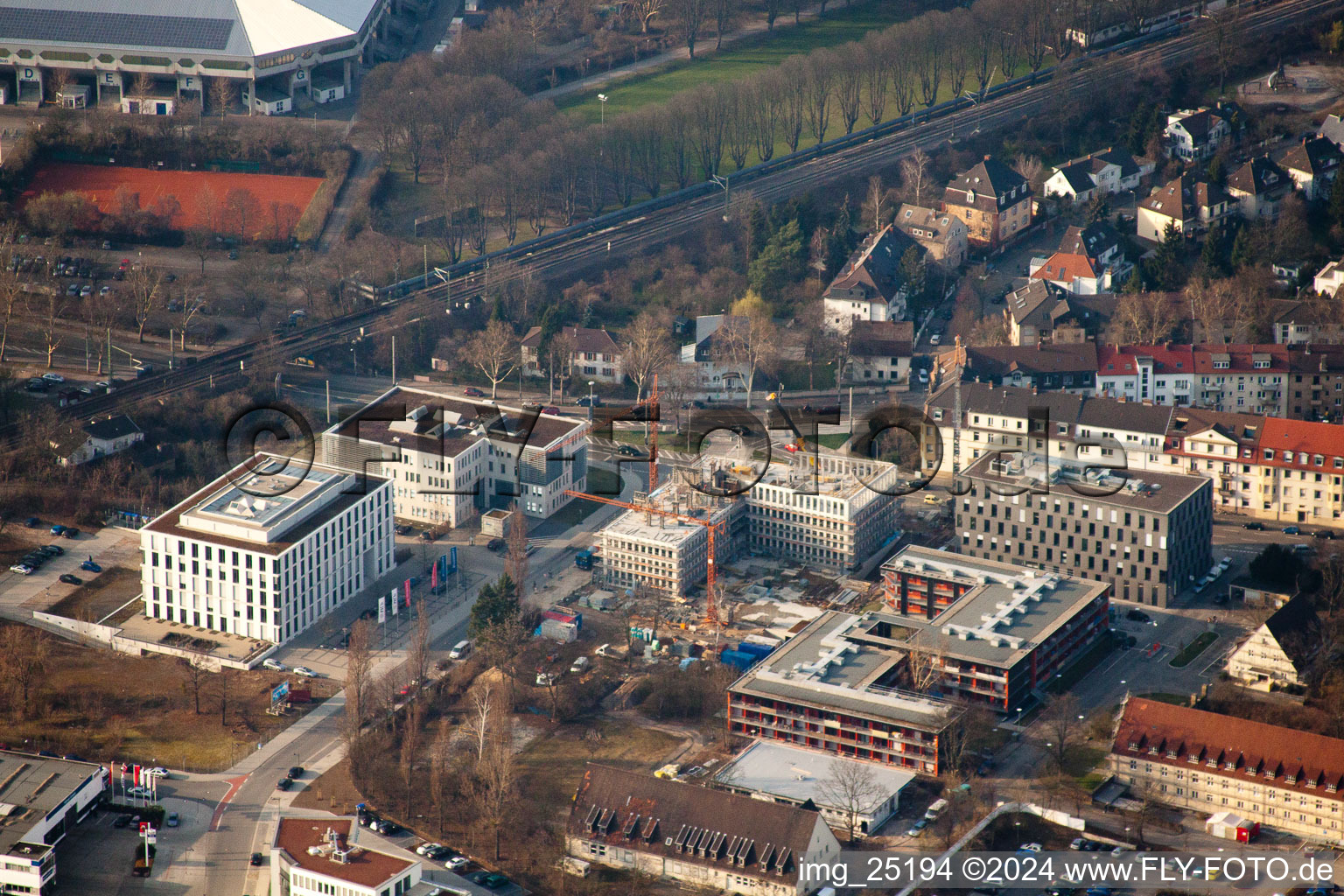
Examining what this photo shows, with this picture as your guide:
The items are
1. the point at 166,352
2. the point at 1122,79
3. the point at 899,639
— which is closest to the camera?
the point at 899,639

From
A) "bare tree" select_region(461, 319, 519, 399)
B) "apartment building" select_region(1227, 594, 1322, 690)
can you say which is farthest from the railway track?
"apartment building" select_region(1227, 594, 1322, 690)

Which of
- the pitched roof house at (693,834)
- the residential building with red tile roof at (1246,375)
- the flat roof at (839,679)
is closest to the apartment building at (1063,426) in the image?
the residential building with red tile roof at (1246,375)

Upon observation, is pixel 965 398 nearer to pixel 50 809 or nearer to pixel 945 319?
pixel 945 319

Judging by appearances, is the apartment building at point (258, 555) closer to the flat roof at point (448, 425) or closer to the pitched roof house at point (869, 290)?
the flat roof at point (448, 425)

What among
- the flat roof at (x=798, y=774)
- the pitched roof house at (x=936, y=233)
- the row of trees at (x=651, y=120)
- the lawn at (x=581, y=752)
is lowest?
the lawn at (x=581, y=752)

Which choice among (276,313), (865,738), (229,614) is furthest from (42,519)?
(865,738)

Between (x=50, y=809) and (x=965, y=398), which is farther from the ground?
(x=965, y=398)

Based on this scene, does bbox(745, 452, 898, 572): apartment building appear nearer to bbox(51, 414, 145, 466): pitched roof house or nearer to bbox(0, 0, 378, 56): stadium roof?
bbox(51, 414, 145, 466): pitched roof house

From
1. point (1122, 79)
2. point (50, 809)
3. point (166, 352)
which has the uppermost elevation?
point (1122, 79)
